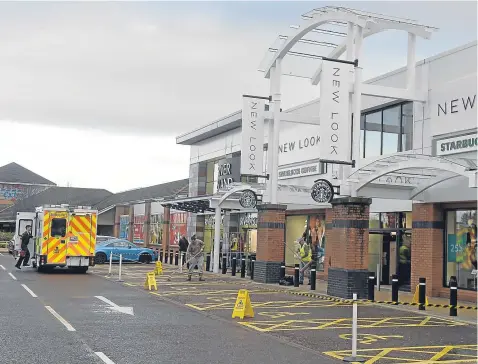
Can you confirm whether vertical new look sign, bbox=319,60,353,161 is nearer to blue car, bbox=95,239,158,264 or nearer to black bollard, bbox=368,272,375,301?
black bollard, bbox=368,272,375,301

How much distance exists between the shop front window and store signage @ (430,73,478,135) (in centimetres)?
254

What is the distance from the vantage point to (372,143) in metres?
21.6

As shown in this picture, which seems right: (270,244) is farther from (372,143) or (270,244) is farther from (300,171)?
(372,143)

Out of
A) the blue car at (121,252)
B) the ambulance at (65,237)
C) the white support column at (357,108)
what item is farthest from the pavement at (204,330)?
the blue car at (121,252)

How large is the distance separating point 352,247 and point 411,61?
6.10 meters

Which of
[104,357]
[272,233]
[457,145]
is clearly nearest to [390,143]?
[457,145]

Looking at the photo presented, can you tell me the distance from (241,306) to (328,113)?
6733mm

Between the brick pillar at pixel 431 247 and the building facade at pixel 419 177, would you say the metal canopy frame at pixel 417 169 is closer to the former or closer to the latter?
the building facade at pixel 419 177

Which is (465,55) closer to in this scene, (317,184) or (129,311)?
(317,184)

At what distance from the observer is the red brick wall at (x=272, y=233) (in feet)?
75.2

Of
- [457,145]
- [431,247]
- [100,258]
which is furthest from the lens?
[100,258]

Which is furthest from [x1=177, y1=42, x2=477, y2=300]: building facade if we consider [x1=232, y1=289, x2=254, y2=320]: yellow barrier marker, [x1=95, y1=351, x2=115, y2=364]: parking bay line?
[x1=95, y1=351, x2=115, y2=364]: parking bay line

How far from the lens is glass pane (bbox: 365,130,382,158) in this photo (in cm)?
2133

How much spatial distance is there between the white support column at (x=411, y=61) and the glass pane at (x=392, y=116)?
1.56 meters
